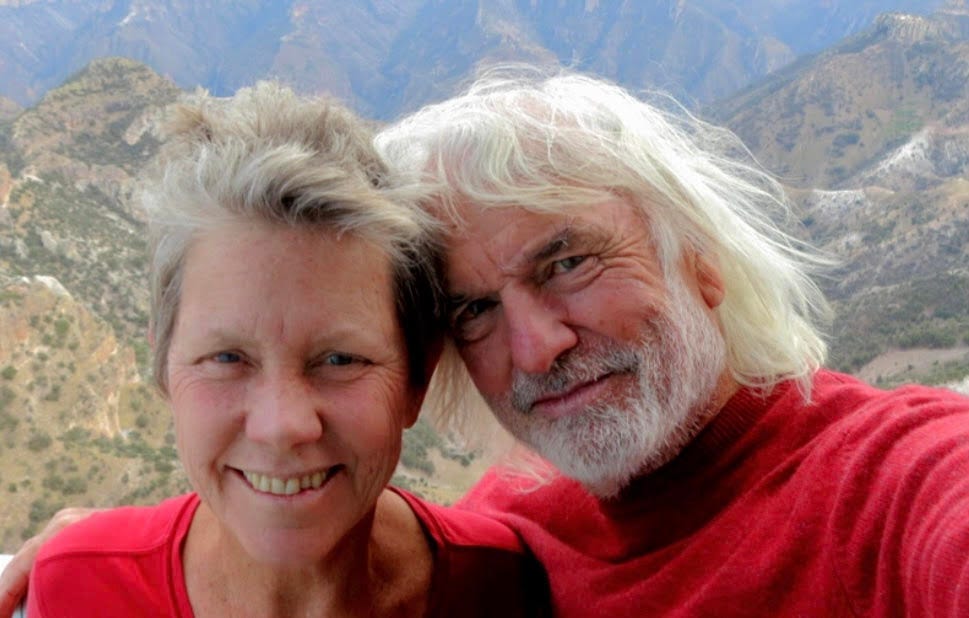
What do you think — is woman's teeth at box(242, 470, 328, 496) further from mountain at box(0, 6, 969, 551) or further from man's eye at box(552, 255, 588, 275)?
man's eye at box(552, 255, 588, 275)

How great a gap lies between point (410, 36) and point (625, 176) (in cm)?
14579

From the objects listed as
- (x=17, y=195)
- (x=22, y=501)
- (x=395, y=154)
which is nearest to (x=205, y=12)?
(x=17, y=195)

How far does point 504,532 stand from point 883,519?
0.98 meters

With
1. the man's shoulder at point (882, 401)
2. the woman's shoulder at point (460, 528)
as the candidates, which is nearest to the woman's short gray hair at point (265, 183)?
the woman's shoulder at point (460, 528)

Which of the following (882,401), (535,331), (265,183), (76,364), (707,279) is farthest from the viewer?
(76,364)

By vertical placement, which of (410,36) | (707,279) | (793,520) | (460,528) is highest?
(410,36)

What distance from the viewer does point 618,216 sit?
1685mm

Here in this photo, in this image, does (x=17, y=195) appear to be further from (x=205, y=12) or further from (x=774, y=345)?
(x=205, y=12)

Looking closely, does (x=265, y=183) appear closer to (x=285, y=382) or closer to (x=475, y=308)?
(x=285, y=382)

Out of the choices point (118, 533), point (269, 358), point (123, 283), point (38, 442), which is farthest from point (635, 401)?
point (123, 283)

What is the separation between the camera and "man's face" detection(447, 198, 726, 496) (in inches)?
63.0

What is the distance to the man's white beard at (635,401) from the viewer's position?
1.62 meters

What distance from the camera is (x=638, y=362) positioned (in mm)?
1631

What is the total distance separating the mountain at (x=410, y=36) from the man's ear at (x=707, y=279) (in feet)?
337
